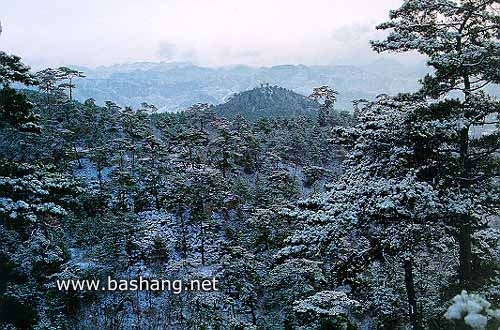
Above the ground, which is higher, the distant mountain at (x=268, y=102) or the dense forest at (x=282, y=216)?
the distant mountain at (x=268, y=102)

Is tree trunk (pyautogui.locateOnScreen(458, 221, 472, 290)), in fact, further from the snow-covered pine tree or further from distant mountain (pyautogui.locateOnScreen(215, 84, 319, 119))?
distant mountain (pyautogui.locateOnScreen(215, 84, 319, 119))

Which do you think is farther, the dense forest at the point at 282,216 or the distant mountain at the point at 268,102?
the distant mountain at the point at 268,102

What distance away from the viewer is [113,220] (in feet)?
50.3

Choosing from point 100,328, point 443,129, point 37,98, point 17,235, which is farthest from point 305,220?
point 37,98

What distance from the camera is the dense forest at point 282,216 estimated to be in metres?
7.84

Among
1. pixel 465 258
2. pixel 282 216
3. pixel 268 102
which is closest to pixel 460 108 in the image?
pixel 465 258

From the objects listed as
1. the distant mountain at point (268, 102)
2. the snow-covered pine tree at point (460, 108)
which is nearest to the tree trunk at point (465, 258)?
the snow-covered pine tree at point (460, 108)

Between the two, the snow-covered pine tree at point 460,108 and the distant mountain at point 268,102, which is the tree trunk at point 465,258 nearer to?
the snow-covered pine tree at point 460,108

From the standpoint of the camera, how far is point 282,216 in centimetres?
1496

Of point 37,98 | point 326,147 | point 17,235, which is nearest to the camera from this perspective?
point 17,235

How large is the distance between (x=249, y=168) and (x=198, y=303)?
15243mm

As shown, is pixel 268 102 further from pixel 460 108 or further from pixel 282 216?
pixel 460 108

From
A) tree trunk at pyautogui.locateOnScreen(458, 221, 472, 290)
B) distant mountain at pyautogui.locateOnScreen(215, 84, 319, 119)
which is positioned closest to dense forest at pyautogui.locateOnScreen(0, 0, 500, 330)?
tree trunk at pyautogui.locateOnScreen(458, 221, 472, 290)

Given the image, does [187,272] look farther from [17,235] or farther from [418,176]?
[418,176]
